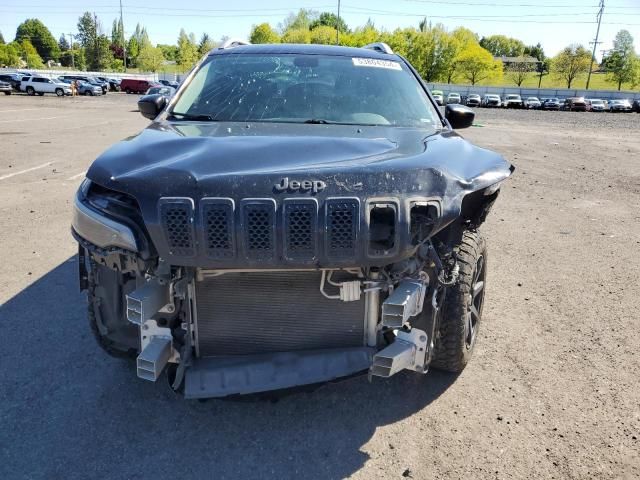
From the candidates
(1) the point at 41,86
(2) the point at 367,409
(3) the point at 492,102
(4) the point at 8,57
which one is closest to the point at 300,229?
(2) the point at 367,409

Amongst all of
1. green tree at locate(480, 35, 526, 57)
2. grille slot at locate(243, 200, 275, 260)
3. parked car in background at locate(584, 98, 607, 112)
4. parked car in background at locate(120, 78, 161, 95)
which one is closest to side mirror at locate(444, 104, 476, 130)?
grille slot at locate(243, 200, 275, 260)

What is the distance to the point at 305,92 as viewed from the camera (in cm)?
370

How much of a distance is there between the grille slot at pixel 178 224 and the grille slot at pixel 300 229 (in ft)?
1.26

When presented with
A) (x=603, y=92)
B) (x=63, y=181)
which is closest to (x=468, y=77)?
(x=603, y=92)

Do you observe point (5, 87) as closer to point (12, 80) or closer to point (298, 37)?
point (12, 80)

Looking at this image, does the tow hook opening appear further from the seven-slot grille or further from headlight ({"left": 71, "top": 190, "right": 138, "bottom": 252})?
headlight ({"left": 71, "top": 190, "right": 138, "bottom": 252})

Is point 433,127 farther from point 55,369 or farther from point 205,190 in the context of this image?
point 55,369

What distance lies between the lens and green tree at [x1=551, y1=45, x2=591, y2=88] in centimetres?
9238

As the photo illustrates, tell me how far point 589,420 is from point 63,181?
827 cm

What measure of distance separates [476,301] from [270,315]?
1496mm

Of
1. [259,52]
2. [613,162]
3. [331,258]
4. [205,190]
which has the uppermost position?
[259,52]

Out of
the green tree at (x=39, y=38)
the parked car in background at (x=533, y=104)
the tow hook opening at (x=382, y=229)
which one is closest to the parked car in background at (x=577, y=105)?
the parked car in background at (x=533, y=104)

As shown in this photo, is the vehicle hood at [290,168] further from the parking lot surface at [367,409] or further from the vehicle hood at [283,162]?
the parking lot surface at [367,409]

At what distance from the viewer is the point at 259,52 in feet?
13.7
